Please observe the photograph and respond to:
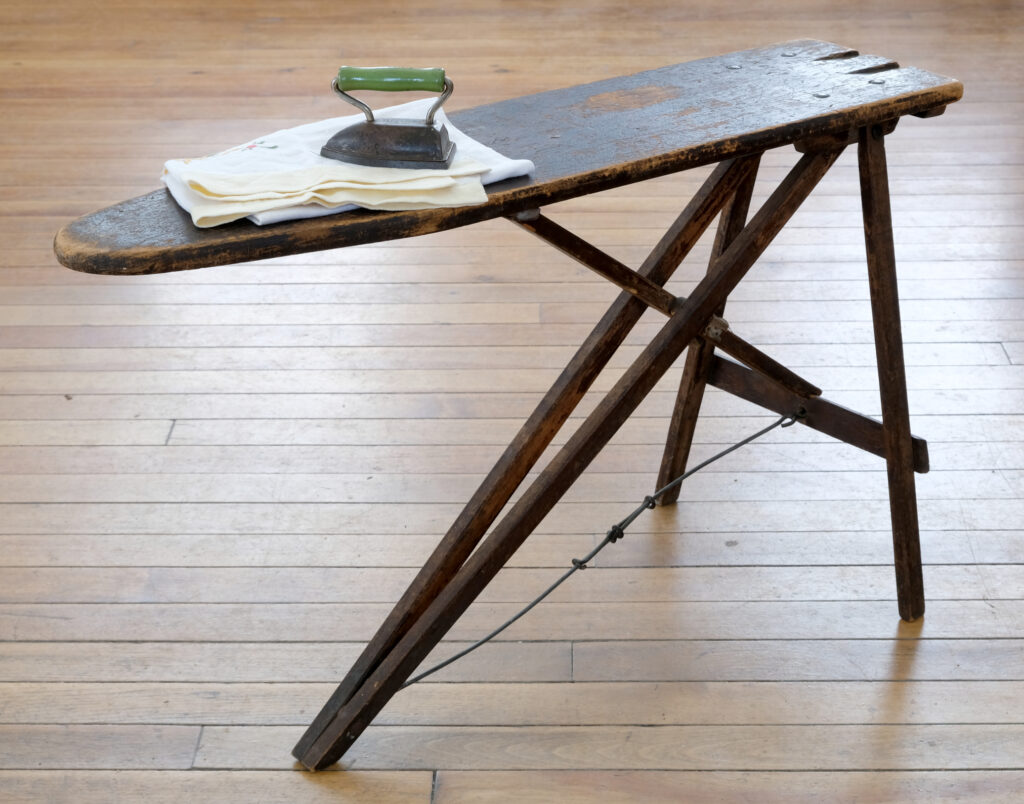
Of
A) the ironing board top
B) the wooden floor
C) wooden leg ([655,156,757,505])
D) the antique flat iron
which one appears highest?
the antique flat iron

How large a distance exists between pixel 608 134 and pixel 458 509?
0.89 meters

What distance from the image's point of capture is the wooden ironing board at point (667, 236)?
4.36 feet

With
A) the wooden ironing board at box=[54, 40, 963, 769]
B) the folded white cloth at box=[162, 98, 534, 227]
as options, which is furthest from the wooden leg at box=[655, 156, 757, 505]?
the folded white cloth at box=[162, 98, 534, 227]

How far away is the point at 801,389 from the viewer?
5.84 feet

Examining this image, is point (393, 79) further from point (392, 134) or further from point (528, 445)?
point (528, 445)

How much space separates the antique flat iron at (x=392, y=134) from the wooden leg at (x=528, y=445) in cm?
38

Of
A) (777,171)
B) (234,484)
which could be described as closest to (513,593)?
(234,484)

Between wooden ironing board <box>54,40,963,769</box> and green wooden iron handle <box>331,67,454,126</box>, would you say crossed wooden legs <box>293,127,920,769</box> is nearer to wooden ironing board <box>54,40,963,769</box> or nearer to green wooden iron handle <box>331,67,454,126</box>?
wooden ironing board <box>54,40,963,769</box>

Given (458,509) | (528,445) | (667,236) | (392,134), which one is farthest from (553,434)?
(458,509)

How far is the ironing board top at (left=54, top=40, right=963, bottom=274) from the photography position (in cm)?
116

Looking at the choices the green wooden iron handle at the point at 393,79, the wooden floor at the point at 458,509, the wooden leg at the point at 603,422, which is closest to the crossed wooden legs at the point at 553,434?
the wooden leg at the point at 603,422

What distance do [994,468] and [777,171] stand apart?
1.47 metres

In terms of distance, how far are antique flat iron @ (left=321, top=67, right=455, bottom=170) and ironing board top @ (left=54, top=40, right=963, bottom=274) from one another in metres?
0.08

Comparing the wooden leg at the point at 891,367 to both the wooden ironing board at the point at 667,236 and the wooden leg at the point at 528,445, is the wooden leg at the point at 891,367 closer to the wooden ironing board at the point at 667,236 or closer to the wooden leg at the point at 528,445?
the wooden ironing board at the point at 667,236
